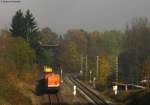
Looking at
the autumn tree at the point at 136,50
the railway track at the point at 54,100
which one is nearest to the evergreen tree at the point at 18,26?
the autumn tree at the point at 136,50

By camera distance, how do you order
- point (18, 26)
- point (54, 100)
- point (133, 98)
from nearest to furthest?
1. point (133, 98)
2. point (54, 100)
3. point (18, 26)

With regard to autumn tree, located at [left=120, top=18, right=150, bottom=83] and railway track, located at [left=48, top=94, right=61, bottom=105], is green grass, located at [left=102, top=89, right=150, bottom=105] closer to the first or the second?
railway track, located at [left=48, top=94, right=61, bottom=105]

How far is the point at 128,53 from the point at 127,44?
9.13m

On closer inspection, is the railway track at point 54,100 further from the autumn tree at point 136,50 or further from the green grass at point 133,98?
the autumn tree at point 136,50

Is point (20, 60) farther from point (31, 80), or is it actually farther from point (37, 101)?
point (37, 101)

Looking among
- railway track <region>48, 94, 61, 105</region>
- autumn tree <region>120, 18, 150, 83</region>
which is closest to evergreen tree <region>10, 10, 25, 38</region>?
autumn tree <region>120, 18, 150, 83</region>

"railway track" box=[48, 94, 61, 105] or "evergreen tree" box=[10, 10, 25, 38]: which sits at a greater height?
"evergreen tree" box=[10, 10, 25, 38]

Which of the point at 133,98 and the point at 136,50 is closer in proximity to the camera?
the point at 133,98

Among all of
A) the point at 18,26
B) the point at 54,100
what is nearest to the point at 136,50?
the point at 18,26

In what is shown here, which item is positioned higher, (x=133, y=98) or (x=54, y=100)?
(x=133, y=98)

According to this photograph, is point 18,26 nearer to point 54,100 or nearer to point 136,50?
point 136,50

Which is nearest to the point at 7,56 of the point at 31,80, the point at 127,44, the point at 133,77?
the point at 31,80

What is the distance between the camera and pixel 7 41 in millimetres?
61938

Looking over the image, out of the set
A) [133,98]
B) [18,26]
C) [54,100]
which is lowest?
[54,100]
